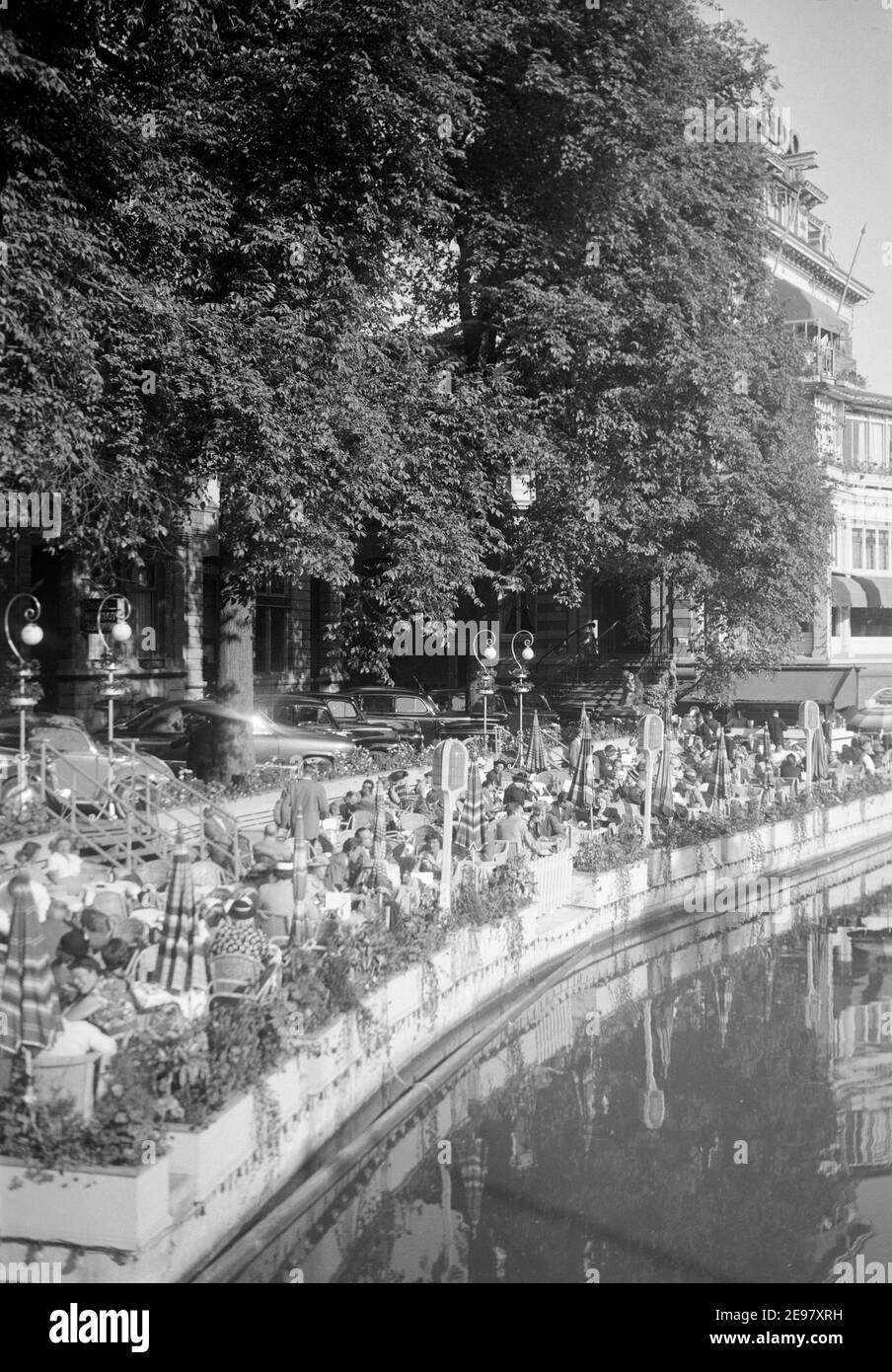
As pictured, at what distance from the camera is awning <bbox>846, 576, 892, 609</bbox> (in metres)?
44.4

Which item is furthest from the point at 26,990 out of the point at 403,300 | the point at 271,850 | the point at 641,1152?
the point at 403,300

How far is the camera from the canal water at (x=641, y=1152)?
377 inches

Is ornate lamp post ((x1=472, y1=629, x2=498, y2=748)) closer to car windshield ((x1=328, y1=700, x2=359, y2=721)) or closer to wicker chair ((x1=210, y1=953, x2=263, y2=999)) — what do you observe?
car windshield ((x1=328, y1=700, x2=359, y2=721))

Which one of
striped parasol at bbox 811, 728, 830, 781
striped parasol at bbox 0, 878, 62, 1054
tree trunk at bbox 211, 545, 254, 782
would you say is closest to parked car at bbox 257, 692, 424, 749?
tree trunk at bbox 211, 545, 254, 782

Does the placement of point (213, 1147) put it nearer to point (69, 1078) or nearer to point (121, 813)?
point (69, 1078)

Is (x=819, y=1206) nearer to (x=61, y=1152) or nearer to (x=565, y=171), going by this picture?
(x=61, y=1152)

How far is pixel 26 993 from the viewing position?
8.47m

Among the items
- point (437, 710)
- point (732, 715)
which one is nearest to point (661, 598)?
point (732, 715)

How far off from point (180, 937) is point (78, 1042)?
4.78 ft

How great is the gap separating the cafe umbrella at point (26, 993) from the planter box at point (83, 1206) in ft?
2.43

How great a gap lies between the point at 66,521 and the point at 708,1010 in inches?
485

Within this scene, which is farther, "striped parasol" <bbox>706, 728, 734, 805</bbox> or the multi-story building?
the multi-story building

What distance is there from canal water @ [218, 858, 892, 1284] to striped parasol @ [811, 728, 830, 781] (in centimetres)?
1095

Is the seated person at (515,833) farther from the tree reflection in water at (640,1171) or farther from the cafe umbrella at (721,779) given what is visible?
the cafe umbrella at (721,779)
